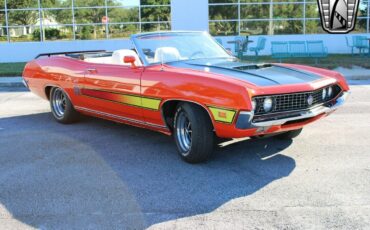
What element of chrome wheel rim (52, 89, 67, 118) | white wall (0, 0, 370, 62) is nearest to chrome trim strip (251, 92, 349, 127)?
chrome wheel rim (52, 89, 67, 118)

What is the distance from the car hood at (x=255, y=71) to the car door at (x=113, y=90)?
57cm

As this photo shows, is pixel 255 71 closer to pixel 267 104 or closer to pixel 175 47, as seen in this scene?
pixel 267 104

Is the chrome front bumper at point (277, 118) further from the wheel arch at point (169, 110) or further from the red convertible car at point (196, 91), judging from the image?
the wheel arch at point (169, 110)

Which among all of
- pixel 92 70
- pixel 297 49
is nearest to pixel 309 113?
pixel 92 70

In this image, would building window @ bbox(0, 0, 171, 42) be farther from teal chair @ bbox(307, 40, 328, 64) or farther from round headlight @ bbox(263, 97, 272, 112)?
round headlight @ bbox(263, 97, 272, 112)

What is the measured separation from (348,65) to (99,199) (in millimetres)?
14524

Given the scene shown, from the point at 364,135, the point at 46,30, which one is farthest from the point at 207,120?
the point at 46,30

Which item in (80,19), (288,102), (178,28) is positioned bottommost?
(288,102)

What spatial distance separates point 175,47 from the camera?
6258mm

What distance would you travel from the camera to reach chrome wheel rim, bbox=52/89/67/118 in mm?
7812

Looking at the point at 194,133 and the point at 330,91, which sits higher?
the point at 330,91

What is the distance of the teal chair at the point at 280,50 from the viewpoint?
18.0 m

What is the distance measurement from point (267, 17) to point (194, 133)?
A: 18297 millimetres

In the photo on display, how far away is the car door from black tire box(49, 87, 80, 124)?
0.68m
